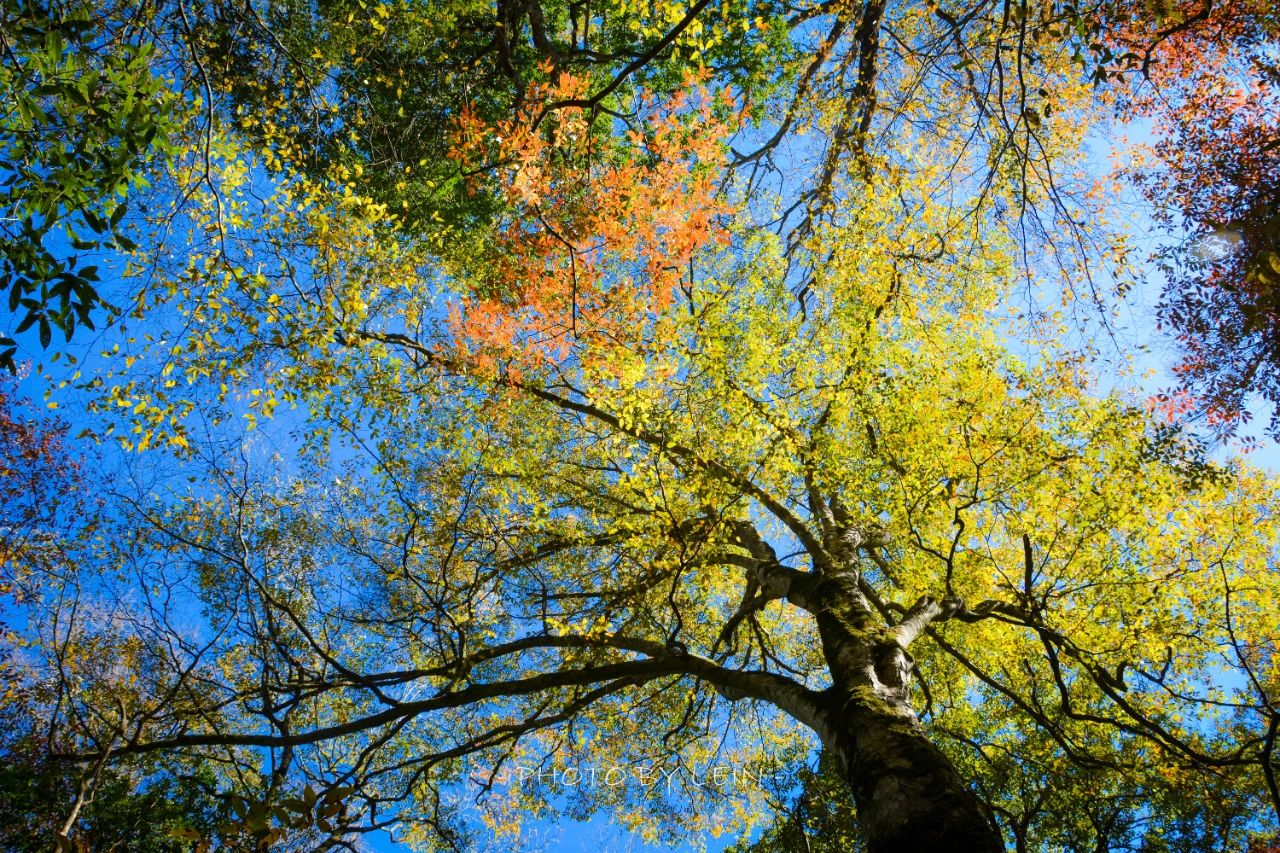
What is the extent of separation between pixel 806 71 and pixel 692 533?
8.17 meters

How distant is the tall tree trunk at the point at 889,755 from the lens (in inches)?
119

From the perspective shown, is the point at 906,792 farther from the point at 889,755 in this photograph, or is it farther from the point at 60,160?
the point at 60,160

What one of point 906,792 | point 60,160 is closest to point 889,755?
point 906,792

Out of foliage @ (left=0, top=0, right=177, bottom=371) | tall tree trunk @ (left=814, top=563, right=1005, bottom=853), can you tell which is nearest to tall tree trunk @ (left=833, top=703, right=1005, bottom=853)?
tall tree trunk @ (left=814, top=563, right=1005, bottom=853)

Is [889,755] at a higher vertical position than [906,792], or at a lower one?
higher

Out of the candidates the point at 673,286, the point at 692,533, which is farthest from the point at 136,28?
the point at 673,286

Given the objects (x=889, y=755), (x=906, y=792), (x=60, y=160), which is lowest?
(x=906, y=792)

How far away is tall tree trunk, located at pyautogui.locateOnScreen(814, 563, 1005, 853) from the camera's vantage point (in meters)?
3.02

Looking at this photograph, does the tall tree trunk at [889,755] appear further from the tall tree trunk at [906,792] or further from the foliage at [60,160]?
the foliage at [60,160]

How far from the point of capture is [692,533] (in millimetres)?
6434

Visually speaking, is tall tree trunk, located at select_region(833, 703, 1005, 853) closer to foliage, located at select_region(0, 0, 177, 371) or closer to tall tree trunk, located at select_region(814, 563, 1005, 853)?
tall tree trunk, located at select_region(814, 563, 1005, 853)

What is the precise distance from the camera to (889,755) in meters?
3.62

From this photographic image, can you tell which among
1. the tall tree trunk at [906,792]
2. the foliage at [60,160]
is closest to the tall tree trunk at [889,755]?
the tall tree trunk at [906,792]

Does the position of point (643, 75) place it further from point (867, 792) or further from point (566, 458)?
point (867, 792)
